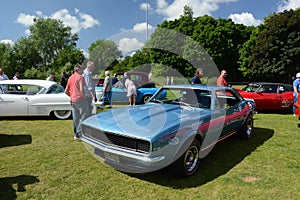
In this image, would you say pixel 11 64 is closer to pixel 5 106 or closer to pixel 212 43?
pixel 212 43

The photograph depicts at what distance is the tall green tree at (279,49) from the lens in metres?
29.3

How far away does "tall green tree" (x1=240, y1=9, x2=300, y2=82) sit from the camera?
2928 centimetres

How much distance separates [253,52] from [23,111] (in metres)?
32.5

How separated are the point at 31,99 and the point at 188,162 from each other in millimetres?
6111

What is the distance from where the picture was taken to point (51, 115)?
8.14 meters

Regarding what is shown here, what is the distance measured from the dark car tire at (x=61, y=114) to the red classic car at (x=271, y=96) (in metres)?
7.02

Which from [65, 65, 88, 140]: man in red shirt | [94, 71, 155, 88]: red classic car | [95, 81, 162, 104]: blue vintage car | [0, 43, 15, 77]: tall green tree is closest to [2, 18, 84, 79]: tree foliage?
[0, 43, 15, 77]: tall green tree

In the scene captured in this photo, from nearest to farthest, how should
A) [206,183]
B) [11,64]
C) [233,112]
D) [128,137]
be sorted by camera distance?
1. [128,137]
2. [206,183]
3. [233,112]
4. [11,64]

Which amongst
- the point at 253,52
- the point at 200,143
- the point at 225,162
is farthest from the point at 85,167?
the point at 253,52

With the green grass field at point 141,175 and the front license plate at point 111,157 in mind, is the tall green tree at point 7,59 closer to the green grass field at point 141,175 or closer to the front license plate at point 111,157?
the green grass field at point 141,175

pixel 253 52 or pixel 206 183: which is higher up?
pixel 253 52

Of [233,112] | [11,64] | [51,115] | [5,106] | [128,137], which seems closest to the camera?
[128,137]

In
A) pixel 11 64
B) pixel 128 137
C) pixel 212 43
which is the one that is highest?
pixel 212 43

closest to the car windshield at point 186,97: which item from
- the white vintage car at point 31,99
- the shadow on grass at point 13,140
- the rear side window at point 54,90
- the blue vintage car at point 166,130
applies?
the blue vintage car at point 166,130
